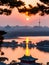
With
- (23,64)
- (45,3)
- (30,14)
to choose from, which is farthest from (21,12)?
(23,64)

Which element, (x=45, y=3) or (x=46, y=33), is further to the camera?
(x=46, y=33)

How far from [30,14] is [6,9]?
685 millimetres

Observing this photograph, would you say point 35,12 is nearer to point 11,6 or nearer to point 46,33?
point 11,6

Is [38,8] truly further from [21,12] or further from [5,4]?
[5,4]

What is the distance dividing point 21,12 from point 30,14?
259mm

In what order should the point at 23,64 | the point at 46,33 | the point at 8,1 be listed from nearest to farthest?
the point at 8,1, the point at 23,64, the point at 46,33

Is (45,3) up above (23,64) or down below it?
above

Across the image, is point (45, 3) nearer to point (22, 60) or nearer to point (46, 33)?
point (22, 60)

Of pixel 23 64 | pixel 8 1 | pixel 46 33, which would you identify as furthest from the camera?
pixel 46 33

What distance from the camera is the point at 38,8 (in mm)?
Answer: 6914

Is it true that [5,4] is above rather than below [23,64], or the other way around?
above

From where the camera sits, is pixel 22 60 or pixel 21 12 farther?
pixel 22 60

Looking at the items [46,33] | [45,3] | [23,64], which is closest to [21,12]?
[45,3]

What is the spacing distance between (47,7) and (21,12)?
2.46 feet
